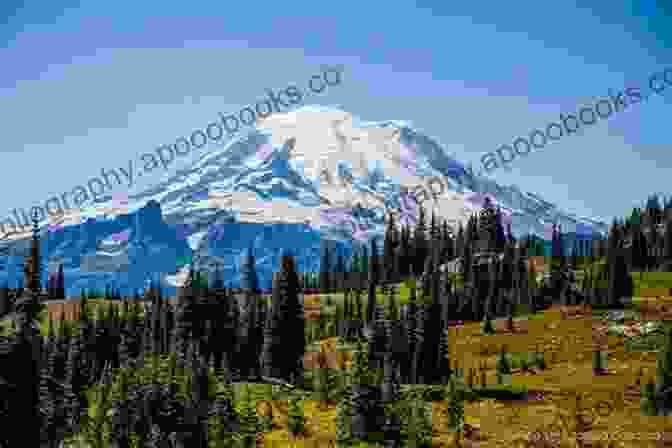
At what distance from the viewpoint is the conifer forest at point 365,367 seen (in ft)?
164

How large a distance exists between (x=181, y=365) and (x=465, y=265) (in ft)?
410

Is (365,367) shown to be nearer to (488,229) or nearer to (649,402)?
(649,402)

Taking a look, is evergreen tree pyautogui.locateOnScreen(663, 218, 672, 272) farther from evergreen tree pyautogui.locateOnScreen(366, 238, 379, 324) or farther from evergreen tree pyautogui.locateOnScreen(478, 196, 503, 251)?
evergreen tree pyautogui.locateOnScreen(366, 238, 379, 324)

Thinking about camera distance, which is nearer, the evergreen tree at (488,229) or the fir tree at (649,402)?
the fir tree at (649,402)

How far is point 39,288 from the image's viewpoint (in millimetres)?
47625

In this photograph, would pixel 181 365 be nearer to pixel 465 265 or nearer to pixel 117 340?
pixel 117 340

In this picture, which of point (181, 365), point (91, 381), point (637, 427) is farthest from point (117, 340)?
point (637, 427)

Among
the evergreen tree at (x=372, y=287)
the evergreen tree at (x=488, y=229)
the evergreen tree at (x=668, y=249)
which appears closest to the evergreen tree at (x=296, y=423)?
the evergreen tree at (x=372, y=287)

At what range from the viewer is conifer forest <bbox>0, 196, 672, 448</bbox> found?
50000 mm

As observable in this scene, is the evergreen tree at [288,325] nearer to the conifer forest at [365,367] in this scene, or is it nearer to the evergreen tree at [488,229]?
the conifer forest at [365,367]

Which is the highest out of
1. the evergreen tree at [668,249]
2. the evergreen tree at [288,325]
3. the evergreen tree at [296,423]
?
the evergreen tree at [668,249]

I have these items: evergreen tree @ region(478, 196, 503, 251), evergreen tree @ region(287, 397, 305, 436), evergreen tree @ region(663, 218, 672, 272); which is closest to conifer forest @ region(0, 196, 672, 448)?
evergreen tree @ region(287, 397, 305, 436)

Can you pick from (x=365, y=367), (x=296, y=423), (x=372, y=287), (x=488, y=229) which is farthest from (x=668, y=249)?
(x=296, y=423)

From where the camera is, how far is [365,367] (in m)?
53.6
